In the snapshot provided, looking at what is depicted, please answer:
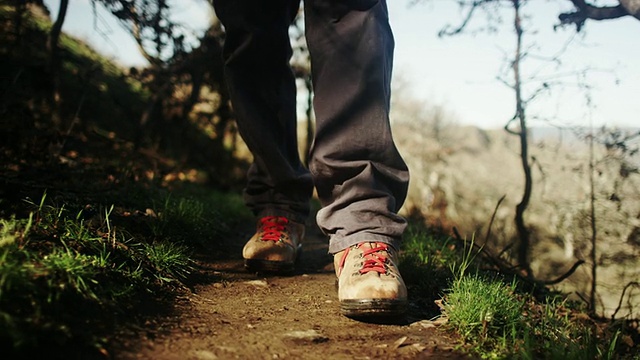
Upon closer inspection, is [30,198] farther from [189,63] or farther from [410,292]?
[189,63]

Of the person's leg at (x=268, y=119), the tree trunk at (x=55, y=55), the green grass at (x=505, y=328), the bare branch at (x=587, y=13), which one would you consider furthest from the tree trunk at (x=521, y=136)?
the tree trunk at (x=55, y=55)

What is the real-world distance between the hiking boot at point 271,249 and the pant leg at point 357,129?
1.28 ft

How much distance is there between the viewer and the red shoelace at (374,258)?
65.5 inches

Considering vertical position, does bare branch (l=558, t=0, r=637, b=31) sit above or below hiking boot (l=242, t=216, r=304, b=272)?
above

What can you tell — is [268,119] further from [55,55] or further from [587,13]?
[55,55]

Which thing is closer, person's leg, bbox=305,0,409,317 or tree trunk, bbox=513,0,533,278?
person's leg, bbox=305,0,409,317

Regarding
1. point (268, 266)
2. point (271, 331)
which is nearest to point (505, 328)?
point (271, 331)

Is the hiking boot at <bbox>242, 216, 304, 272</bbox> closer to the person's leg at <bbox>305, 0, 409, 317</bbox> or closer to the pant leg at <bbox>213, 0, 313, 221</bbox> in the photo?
the pant leg at <bbox>213, 0, 313, 221</bbox>

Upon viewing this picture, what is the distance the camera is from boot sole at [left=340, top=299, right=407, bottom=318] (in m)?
1.57

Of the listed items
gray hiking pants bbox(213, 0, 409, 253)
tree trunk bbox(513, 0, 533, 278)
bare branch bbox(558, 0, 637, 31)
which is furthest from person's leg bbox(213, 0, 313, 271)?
tree trunk bbox(513, 0, 533, 278)

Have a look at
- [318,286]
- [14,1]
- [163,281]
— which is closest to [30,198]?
[163,281]

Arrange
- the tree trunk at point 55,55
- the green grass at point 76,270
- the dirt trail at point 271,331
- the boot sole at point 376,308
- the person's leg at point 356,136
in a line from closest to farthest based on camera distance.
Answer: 1. the green grass at point 76,270
2. the dirt trail at point 271,331
3. the boot sole at point 376,308
4. the person's leg at point 356,136
5. the tree trunk at point 55,55

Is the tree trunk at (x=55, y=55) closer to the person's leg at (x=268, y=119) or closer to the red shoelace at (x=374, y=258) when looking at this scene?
the person's leg at (x=268, y=119)

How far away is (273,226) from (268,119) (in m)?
0.56
